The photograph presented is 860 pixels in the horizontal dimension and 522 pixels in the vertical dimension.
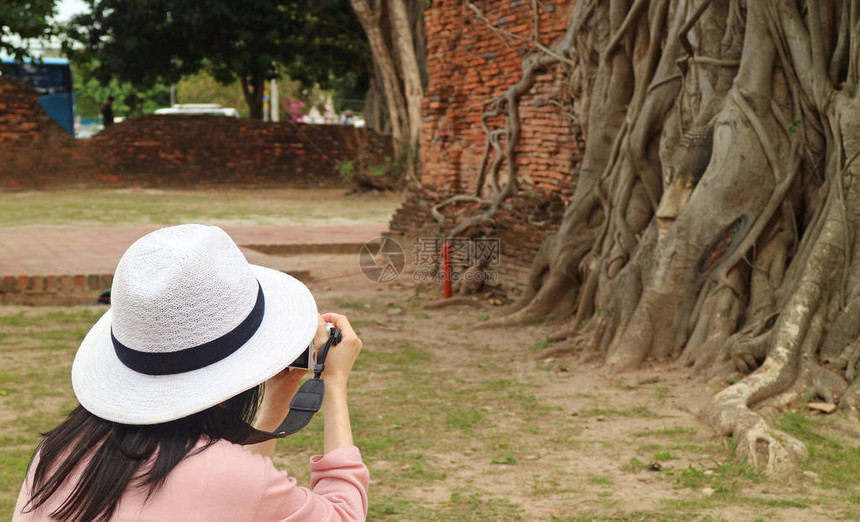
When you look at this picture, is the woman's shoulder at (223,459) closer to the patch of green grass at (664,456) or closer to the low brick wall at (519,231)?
the patch of green grass at (664,456)

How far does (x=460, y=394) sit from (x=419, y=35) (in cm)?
1412

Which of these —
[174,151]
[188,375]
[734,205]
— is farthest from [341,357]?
[174,151]

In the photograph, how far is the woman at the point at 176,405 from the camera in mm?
1518

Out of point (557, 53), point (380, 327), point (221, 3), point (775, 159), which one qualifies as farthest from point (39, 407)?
point (221, 3)

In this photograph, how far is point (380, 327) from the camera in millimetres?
8086

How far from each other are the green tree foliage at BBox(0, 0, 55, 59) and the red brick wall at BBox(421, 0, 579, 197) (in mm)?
4351

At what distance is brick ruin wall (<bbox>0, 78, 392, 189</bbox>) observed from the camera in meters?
21.4

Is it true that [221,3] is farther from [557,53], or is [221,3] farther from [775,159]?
[775,159]

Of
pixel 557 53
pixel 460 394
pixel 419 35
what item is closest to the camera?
pixel 460 394

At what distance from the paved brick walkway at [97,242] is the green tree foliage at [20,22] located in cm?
223

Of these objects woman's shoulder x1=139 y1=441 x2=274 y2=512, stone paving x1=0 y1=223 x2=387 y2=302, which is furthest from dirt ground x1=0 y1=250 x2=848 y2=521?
woman's shoulder x1=139 y1=441 x2=274 y2=512

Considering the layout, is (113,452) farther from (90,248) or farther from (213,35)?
(213,35)

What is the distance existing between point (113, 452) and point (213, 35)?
23.1 m

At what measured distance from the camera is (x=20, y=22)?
403 inches
